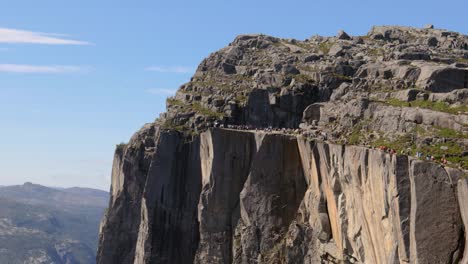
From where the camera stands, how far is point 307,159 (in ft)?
267

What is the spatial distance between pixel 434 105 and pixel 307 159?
16700 mm

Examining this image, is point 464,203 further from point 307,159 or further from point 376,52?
point 376,52

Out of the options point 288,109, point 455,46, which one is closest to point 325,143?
point 288,109

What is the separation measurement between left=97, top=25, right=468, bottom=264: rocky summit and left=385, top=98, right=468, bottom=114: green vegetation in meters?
0.14

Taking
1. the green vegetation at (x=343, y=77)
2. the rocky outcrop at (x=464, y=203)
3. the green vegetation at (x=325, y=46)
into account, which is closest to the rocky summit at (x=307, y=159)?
the rocky outcrop at (x=464, y=203)

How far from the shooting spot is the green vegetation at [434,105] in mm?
67062

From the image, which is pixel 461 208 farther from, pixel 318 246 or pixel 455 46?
pixel 455 46

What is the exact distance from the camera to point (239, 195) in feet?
303

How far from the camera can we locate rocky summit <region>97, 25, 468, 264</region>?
56.2 m

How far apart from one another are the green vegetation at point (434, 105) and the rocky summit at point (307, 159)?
14cm

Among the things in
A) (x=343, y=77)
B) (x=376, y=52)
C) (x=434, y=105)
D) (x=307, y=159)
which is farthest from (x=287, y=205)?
(x=376, y=52)

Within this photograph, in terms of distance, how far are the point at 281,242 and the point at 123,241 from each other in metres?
58.0

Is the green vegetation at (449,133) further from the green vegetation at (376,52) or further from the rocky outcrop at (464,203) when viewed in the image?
the green vegetation at (376,52)

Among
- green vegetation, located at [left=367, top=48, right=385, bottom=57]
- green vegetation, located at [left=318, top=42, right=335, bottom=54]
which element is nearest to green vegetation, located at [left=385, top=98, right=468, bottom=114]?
green vegetation, located at [left=367, top=48, right=385, bottom=57]
